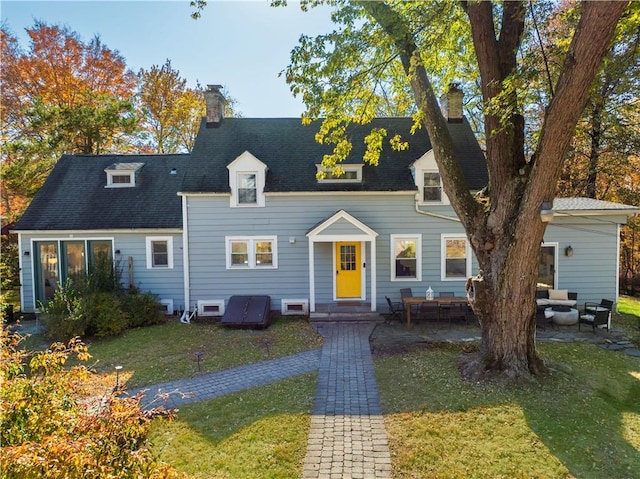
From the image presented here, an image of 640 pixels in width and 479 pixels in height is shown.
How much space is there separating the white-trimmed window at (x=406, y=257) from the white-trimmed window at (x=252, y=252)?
167 inches

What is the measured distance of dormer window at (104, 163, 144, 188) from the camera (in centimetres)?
→ 1437

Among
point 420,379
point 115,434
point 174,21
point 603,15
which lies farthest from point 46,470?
point 174,21

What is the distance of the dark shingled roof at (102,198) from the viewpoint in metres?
13.1

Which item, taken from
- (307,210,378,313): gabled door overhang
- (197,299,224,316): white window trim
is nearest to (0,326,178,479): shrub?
(307,210,378,313): gabled door overhang

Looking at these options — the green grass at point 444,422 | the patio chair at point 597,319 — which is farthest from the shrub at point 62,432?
the patio chair at point 597,319

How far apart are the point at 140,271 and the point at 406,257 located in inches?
381

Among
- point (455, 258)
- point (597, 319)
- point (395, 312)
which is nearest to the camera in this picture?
point (597, 319)

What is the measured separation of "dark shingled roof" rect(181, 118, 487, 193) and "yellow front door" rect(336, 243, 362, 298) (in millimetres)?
2304

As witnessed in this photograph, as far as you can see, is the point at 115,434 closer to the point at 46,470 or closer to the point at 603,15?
the point at 46,470

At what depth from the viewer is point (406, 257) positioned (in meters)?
13.0

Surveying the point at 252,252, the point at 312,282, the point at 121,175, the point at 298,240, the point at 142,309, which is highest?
the point at 121,175

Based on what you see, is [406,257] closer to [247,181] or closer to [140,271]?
[247,181]

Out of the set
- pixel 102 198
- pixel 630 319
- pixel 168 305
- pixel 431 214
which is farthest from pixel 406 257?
pixel 102 198

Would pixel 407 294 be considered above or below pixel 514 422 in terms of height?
above
